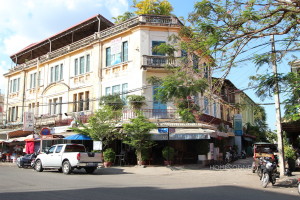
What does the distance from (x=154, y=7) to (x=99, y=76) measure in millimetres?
7685

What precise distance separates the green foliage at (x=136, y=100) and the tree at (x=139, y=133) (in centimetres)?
195

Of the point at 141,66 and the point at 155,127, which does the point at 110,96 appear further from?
the point at 155,127

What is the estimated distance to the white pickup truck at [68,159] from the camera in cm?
1639

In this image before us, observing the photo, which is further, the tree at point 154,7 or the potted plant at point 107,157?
the tree at point 154,7

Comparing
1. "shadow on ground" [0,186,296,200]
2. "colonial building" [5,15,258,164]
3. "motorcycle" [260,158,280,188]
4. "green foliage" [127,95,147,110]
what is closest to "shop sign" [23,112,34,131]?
"colonial building" [5,15,258,164]

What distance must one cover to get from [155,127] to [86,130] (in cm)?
491

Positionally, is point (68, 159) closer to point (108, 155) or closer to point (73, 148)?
point (73, 148)

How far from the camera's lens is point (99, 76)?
24875 mm

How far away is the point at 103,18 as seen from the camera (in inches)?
1043

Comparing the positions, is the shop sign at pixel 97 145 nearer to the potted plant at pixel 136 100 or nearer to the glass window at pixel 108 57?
the potted plant at pixel 136 100

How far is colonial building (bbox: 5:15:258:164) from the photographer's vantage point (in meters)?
21.8

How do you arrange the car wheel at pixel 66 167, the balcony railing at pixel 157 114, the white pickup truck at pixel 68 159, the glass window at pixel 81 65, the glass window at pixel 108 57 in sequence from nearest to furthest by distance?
the white pickup truck at pixel 68 159 < the car wheel at pixel 66 167 < the balcony railing at pixel 157 114 < the glass window at pixel 108 57 < the glass window at pixel 81 65

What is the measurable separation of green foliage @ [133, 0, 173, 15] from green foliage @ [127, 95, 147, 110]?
8434 millimetres

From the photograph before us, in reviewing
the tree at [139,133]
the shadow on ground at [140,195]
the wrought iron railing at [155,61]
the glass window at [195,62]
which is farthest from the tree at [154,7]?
the shadow on ground at [140,195]
